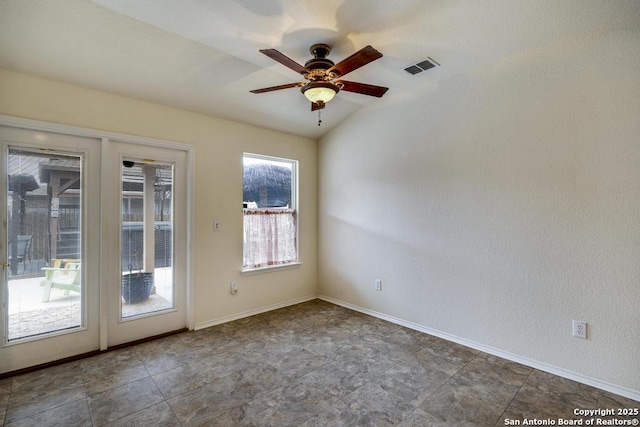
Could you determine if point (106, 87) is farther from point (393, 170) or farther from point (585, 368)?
point (585, 368)

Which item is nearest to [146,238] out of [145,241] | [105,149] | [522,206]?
[145,241]

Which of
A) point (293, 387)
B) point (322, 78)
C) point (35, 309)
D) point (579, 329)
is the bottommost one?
point (293, 387)

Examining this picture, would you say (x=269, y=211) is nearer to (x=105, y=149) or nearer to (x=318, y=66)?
(x=105, y=149)

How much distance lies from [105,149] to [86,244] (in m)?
0.93

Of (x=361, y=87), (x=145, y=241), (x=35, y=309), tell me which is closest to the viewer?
(x=361, y=87)

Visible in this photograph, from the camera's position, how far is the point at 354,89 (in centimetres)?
245

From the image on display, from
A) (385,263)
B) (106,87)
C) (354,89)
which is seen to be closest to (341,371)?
(385,263)

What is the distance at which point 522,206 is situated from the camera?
8.91 ft

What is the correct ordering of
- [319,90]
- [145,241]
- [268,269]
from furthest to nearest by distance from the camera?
[268,269] < [145,241] < [319,90]

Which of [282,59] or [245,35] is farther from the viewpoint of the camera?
[245,35]

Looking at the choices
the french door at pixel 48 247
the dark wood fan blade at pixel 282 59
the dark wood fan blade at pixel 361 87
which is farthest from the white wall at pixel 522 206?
the french door at pixel 48 247

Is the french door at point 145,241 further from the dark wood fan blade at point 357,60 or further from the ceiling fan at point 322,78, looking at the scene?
the dark wood fan blade at point 357,60

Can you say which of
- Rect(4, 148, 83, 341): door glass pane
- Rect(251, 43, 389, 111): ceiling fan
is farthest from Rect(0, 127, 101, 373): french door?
Rect(251, 43, 389, 111): ceiling fan

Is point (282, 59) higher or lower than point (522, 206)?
higher
